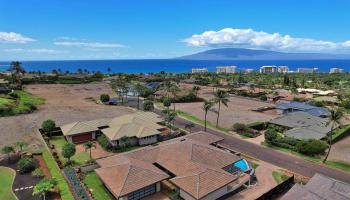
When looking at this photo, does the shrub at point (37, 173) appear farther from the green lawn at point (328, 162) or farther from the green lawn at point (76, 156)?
the green lawn at point (328, 162)

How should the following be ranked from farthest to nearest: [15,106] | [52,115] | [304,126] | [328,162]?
[15,106] < [52,115] < [304,126] < [328,162]

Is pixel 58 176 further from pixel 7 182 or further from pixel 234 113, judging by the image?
pixel 234 113

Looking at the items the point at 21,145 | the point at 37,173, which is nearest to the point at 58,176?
the point at 37,173

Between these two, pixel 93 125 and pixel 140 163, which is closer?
pixel 140 163

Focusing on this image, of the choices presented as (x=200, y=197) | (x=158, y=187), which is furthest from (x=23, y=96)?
(x=200, y=197)

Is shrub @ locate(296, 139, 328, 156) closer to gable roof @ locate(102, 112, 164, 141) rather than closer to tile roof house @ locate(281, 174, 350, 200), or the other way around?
tile roof house @ locate(281, 174, 350, 200)

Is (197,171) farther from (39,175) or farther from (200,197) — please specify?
(39,175)
